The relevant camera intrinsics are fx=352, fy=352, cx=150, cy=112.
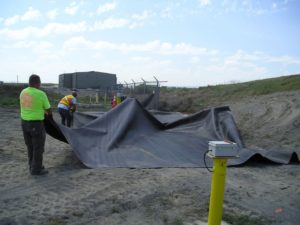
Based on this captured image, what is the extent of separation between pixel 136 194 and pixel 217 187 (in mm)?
1810

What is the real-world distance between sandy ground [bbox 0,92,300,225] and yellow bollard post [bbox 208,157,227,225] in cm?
66

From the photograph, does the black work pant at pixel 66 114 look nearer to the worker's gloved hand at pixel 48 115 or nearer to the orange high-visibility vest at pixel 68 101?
the orange high-visibility vest at pixel 68 101

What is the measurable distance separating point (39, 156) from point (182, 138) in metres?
3.85

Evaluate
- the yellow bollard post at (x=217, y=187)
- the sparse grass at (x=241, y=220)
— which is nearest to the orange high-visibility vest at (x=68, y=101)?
the sparse grass at (x=241, y=220)

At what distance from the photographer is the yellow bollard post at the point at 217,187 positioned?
3426mm

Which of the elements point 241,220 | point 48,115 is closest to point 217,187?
point 241,220

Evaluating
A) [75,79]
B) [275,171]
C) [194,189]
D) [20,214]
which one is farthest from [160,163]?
[75,79]

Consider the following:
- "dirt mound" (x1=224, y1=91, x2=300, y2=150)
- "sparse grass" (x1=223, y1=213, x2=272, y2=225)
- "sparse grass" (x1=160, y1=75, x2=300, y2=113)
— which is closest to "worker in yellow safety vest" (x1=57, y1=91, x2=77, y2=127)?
"dirt mound" (x1=224, y1=91, x2=300, y2=150)

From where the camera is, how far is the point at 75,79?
A: 45656mm

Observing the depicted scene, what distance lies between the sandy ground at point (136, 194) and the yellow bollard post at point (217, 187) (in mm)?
660

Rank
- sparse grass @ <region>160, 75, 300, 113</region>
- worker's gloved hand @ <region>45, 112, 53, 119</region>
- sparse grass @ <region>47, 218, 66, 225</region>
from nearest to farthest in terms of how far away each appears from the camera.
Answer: sparse grass @ <region>47, 218, 66, 225</region> < worker's gloved hand @ <region>45, 112, 53, 119</region> < sparse grass @ <region>160, 75, 300, 113</region>

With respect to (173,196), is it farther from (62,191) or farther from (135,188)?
(62,191)

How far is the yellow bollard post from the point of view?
3426mm

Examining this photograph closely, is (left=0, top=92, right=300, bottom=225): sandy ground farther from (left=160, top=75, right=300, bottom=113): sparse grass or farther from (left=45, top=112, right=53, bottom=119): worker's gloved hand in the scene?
(left=160, top=75, right=300, bottom=113): sparse grass
